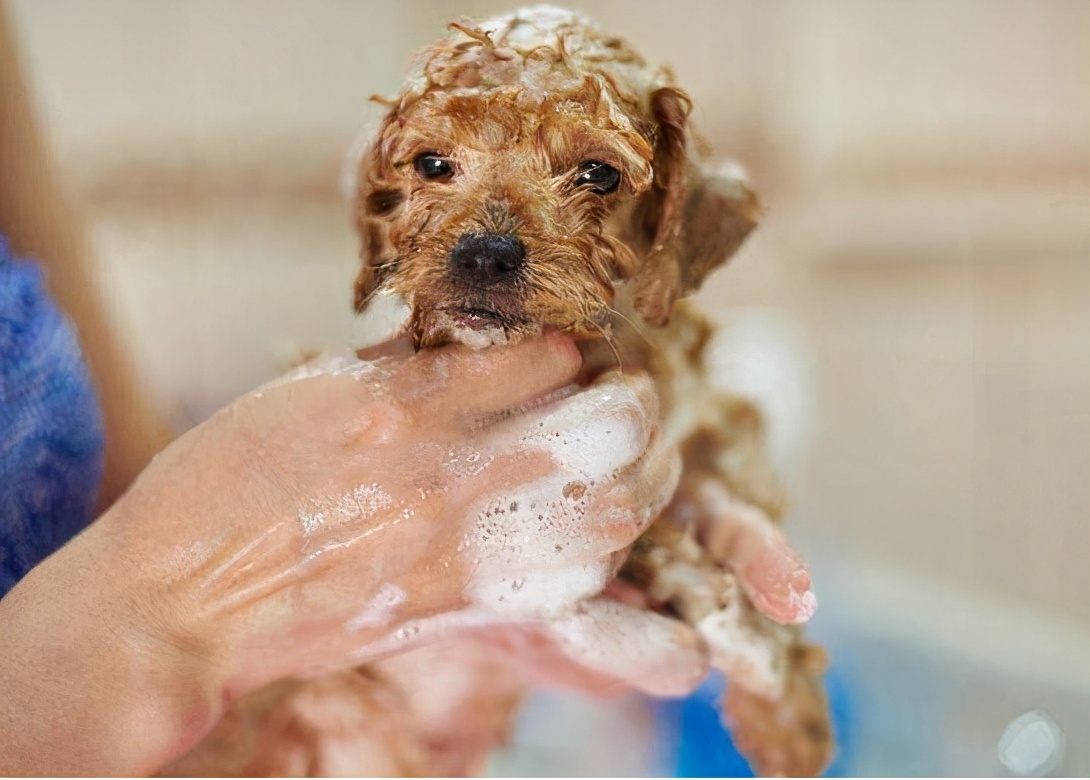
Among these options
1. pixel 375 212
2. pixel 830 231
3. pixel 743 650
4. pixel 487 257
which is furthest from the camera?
pixel 830 231

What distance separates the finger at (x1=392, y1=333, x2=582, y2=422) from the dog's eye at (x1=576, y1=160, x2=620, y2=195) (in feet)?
0.37

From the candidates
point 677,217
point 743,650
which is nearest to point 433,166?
point 677,217

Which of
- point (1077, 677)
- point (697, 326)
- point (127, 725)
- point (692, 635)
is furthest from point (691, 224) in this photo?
point (1077, 677)

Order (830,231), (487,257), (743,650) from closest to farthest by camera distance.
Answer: (487,257), (743,650), (830,231)

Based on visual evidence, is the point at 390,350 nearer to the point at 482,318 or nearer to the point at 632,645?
the point at 482,318

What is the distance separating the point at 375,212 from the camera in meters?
0.72

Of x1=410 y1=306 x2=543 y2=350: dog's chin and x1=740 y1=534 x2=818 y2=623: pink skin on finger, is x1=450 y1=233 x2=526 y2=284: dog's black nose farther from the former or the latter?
x1=740 y1=534 x2=818 y2=623: pink skin on finger

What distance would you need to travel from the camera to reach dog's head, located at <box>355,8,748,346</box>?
615 mm

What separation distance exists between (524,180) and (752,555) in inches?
15.7

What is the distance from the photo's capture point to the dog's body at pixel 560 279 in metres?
0.62

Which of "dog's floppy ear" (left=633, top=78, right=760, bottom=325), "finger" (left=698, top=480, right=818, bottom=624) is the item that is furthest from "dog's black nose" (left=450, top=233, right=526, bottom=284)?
"finger" (left=698, top=480, right=818, bottom=624)

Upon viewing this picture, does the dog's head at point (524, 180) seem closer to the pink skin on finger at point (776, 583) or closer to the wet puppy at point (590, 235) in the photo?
the wet puppy at point (590, 235)

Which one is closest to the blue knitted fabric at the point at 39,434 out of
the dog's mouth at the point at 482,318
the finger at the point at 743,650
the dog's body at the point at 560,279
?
the dog's body at the point at 560,279

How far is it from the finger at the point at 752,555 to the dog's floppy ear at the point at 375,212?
339 millimetres
